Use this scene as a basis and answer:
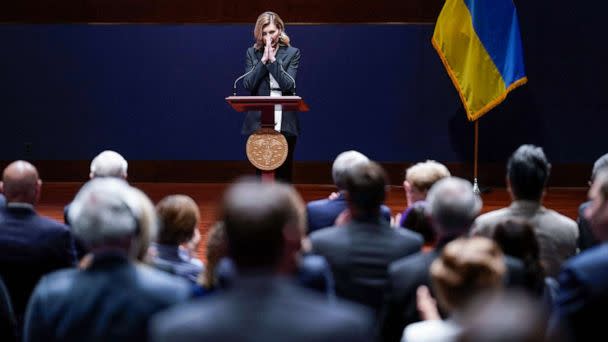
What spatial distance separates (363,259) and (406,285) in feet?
0.90

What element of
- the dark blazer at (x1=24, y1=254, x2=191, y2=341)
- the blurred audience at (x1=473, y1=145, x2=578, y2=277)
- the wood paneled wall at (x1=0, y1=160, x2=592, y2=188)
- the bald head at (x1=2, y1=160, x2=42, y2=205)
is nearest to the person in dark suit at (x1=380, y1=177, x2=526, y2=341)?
the blurred audience at (x1=473, y1=145, x2=578, y2=277)

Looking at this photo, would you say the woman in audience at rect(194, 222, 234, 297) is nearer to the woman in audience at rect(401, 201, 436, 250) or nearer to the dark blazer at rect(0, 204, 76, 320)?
the dark blazer at rect(0, 204, 76, 320)

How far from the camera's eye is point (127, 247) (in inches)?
69.2

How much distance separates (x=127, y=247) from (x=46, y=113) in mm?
7600

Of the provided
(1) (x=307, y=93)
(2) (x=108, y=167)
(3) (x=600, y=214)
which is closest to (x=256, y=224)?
(3) (x=600, y=214)

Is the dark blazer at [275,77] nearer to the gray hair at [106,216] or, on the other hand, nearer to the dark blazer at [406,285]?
the dark blazer at [406,285]

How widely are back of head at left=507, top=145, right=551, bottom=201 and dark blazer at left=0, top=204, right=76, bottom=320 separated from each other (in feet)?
5.52

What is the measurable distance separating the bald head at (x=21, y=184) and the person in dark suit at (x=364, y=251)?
1090 millimetres

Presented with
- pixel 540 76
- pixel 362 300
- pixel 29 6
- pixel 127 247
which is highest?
pixel 29 6

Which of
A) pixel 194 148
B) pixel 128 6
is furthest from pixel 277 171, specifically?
pixel 128 6

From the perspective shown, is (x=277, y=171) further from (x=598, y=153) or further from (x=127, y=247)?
(x=598, y=153)

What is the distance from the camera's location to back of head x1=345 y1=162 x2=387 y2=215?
8.04ft

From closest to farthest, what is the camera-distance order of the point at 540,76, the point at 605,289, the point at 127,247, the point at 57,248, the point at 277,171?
the point at 127,247
the point at 605,289
the point at 57,248
the point at 277,171
the point at 540,76

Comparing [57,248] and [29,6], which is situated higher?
[29,6]
